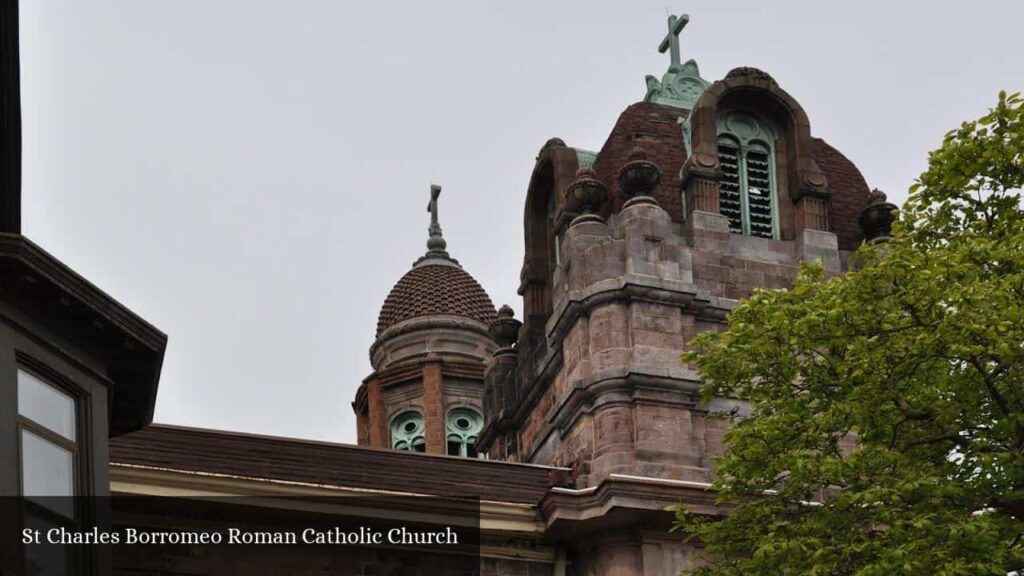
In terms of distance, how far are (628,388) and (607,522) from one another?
278 centimetres

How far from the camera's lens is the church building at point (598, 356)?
26.8m

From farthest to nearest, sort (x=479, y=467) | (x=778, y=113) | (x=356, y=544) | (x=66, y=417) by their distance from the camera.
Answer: (x=778, y=113) → (x=479, y=467) → (x=356, y=544) → (x=66, y=417)

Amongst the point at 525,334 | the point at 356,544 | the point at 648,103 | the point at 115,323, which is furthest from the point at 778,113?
the point at 115,323

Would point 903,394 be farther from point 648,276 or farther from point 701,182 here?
point 701,182

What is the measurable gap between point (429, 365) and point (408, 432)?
165cm

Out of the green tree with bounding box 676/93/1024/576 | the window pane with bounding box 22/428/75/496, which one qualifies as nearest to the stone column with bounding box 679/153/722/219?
the green tree with bounding box 676/93/1024/576

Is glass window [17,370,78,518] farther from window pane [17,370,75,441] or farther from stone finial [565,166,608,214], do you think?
stone finial [565,166,608,214]

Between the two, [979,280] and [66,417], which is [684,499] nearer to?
[979,280]

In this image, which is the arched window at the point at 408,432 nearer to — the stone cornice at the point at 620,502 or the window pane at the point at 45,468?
the stone cornice at the point at 620,502

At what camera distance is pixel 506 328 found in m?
37.2

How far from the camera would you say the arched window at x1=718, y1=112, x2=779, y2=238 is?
34219mm

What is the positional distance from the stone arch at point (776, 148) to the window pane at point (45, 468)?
611 inches

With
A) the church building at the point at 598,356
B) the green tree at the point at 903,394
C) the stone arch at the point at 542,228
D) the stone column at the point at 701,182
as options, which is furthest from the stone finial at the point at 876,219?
the green tree at the point at 903,394

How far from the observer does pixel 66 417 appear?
2025 cm
